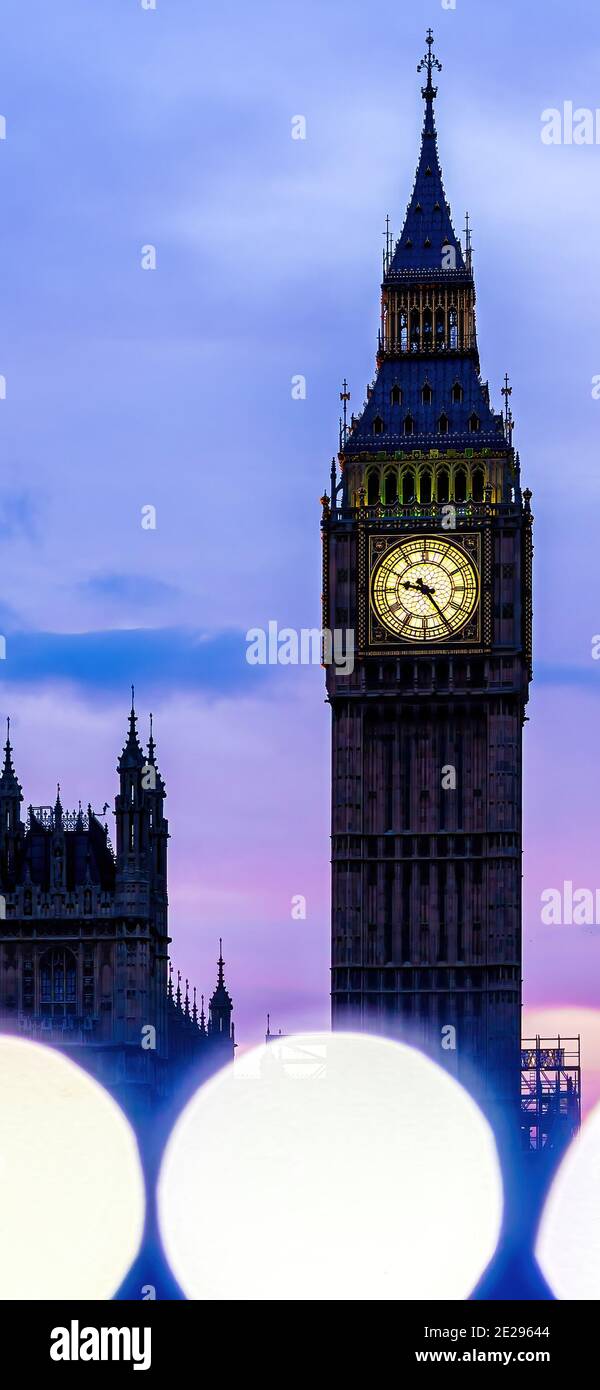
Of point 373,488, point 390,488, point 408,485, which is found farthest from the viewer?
point 373,488

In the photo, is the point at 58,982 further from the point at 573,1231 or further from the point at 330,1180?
the point at 573,1231

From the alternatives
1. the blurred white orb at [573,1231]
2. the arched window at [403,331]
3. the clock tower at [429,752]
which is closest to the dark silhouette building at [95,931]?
the clock tower at [429,752]

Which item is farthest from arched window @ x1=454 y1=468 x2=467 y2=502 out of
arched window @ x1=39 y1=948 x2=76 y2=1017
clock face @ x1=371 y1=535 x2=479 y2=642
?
arched window @ x1=39 y1=948 x2=76 y2=1017

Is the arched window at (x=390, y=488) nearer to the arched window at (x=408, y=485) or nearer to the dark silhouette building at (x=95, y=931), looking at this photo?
the arched window at (x=408, y=485)

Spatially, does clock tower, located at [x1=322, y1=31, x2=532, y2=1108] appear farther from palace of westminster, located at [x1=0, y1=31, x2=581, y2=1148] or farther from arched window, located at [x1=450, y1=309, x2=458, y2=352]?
arched window, located at [x1=450, y1=309, x2=458, y2=352]

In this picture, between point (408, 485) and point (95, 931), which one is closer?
point (95, 931)

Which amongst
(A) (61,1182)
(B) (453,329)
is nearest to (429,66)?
(B) (453,329)
